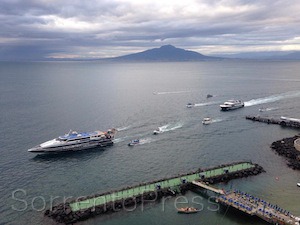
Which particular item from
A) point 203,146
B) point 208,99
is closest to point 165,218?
point 203,146

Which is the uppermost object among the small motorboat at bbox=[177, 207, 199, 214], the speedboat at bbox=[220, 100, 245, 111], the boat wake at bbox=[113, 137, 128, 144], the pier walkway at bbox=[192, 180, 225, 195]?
the speedboat at bbox=[220, 100, 245, 111]

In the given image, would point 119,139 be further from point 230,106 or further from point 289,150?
point 230,106

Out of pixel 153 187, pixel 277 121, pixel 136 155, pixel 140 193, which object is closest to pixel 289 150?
pixel 277 121

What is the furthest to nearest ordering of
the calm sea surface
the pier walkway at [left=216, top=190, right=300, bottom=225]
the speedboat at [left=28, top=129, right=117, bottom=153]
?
the speedboat at [left=28, top=129, right=117, bottom=153] < the calm sea surface < the pier walkway at [left=216, top=190, right=300, bottom=225]

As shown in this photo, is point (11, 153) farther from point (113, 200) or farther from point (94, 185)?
point (113, 200)

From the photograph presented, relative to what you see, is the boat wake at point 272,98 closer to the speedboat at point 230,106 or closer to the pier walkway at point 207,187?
the speedboat at point 230,106

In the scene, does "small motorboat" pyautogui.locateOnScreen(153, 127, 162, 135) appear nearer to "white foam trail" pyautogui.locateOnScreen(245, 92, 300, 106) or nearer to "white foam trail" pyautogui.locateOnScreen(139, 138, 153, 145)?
"white foam trail" pyautogui.locateOnScreen(139, 138, 153, 145)

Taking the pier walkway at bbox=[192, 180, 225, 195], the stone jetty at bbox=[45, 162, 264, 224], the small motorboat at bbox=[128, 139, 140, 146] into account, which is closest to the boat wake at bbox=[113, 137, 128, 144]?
the small motorboat at bbox=[128, 139, 140, 146]
